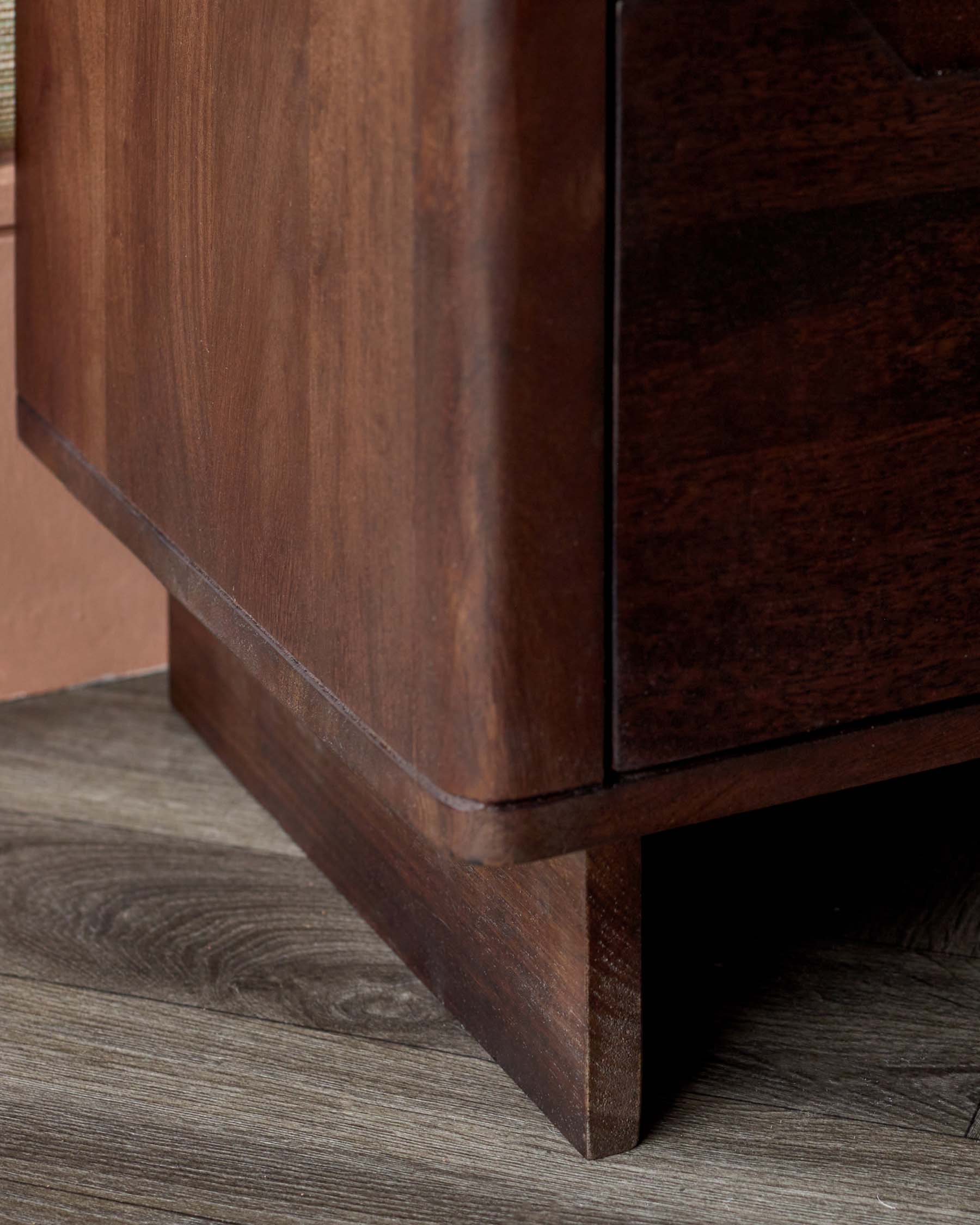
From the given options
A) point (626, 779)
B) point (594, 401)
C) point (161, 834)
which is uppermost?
point (594, 401)

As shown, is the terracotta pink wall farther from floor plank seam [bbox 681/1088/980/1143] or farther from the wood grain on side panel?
floor plank seam [bbox 681/1088/980/1143]

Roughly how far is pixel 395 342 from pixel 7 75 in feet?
1.90

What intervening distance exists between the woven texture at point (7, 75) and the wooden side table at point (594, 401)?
38 cm

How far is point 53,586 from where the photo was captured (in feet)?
3.32

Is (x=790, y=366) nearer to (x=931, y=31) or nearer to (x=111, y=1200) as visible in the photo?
(x=931, y=31)

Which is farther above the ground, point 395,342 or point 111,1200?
point 395,342

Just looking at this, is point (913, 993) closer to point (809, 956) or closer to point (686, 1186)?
point (809, 956)

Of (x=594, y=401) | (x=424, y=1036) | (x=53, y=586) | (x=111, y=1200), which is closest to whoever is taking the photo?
(x=594, y=401)

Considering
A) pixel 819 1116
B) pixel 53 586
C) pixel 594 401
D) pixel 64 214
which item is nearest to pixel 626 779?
pixel 594 401

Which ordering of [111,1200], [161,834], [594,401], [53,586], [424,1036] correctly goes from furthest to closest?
[53,586], [161,834], [424,1036], [111,1200], [594,401]

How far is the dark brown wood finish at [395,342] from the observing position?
0.43 meters

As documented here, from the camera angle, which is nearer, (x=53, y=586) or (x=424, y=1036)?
(x=424, y=1036)

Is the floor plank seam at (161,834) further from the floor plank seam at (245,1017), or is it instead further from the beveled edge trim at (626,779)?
the beveled edge trim at (626,779)

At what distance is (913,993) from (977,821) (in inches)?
6.6
